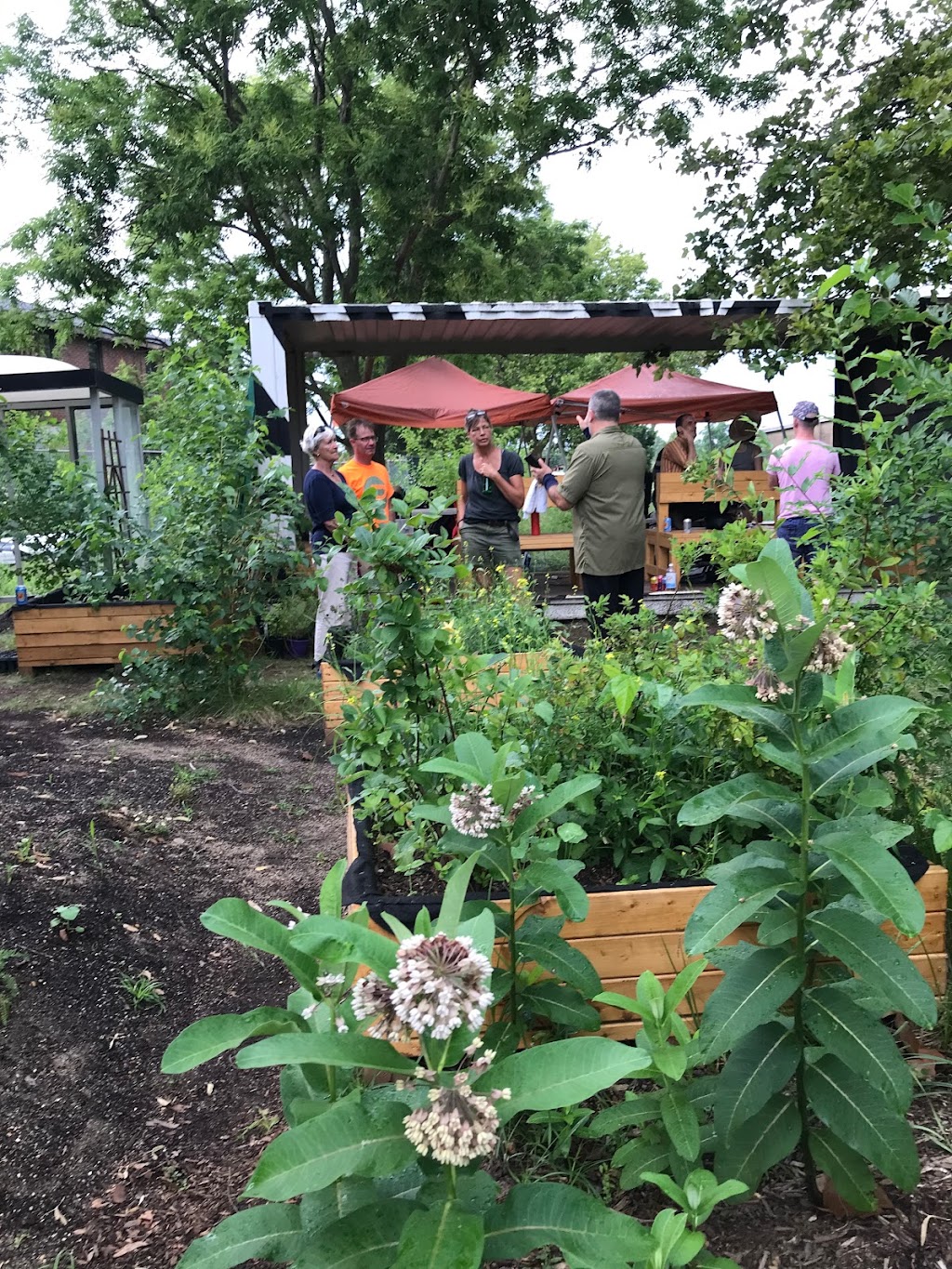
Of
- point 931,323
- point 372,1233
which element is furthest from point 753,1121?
point 931,323

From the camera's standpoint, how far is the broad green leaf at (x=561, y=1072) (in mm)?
1321

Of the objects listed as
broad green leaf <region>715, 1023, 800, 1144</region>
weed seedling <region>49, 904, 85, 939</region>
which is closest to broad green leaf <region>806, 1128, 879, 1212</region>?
broad green leaf <region>715, 1023, 800, 1144</region>

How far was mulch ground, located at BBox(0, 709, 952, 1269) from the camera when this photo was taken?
1.92 m

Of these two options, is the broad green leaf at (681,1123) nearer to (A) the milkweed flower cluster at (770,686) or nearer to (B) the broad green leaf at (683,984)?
(B) the broad green leaf at (683,984)

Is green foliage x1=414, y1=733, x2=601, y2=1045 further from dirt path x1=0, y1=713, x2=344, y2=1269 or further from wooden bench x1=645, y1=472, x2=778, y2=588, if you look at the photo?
wooden bench x1=645, y1=472, x2=778, y2=588

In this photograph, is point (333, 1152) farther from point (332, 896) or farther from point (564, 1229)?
point (332, 896)

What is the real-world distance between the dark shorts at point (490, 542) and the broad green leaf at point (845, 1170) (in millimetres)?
5706

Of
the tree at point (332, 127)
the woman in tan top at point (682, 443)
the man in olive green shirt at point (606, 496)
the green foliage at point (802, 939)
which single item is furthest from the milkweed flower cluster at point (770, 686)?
the tree at point (332, 127)

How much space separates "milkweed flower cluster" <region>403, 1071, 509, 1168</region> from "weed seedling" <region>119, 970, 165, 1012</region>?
6.73 feet

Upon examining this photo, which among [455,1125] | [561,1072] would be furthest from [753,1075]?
[455,1125]

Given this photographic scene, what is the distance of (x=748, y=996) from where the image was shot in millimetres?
1682

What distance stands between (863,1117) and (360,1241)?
898mm

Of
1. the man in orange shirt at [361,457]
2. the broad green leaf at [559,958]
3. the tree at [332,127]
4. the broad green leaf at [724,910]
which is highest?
the tree at [332,127]

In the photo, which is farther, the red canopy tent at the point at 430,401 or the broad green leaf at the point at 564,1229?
the red canopy tent at the point at 430,401
